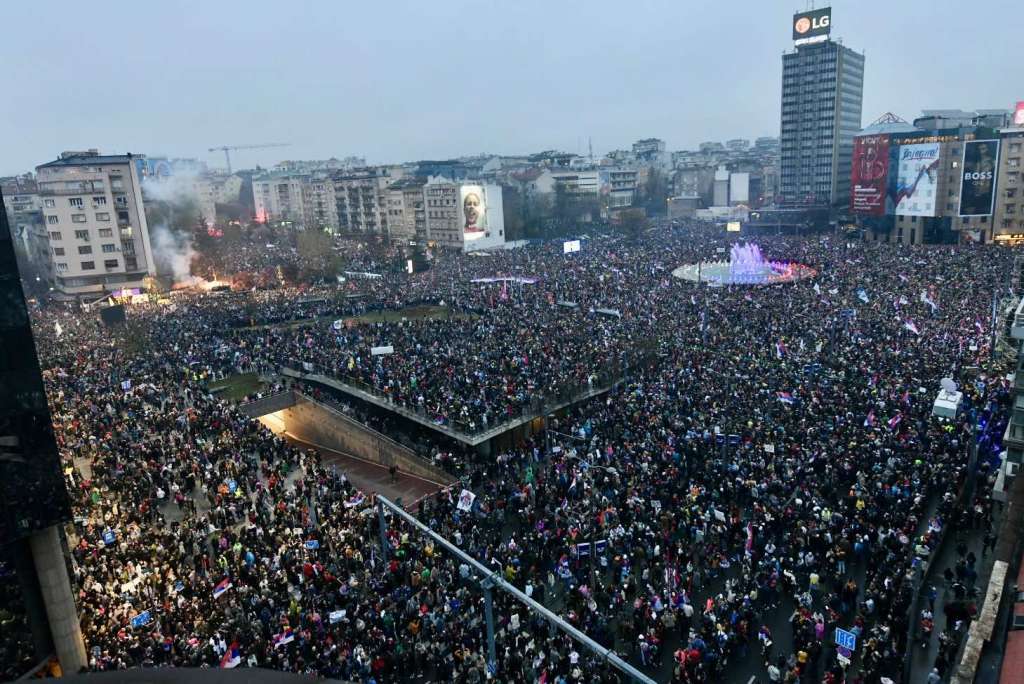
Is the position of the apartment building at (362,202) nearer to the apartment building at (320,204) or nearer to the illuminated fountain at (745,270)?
the apartment building at (320,204)

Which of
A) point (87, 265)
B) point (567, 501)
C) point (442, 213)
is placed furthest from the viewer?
point (442, 213)

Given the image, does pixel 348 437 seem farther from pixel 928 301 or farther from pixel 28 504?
pixel 928 301

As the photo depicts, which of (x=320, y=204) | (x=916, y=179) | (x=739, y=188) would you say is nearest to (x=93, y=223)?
(x=320, y=204)

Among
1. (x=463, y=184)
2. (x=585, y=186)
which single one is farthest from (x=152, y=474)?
(x=585, y=186)

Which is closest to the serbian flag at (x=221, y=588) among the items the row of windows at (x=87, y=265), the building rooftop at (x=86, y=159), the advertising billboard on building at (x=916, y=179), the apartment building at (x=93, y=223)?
the apartment building at (x=93, y=223)

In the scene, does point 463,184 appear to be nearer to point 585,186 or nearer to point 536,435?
point 585,186
